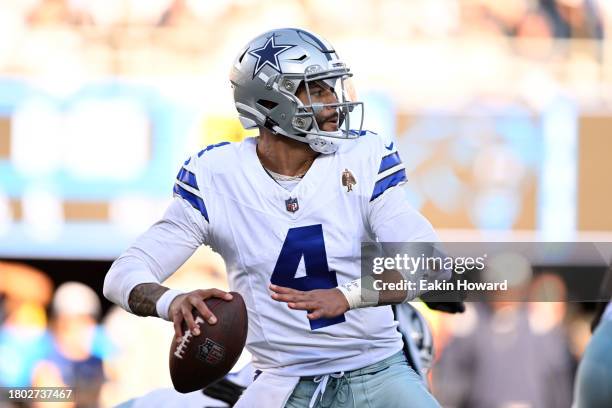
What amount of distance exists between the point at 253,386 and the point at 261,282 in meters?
0.27

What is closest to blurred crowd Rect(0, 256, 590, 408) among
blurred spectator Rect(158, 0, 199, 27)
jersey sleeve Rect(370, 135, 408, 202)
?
blurred spectator Rect(158, 0, 199, 27)

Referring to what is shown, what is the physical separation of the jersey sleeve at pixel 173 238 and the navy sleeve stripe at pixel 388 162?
0.49 metres

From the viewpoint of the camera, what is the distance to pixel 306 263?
3273mm

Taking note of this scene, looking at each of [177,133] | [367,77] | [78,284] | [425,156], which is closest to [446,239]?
[425,156]

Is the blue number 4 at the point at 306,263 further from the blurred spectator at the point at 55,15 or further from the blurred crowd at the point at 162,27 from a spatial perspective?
the blurred spectator at the point at 55,15

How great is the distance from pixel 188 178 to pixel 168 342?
2.81 m

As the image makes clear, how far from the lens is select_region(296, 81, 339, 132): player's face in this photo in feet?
11.3

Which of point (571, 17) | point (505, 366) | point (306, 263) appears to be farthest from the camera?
point (505, 366)

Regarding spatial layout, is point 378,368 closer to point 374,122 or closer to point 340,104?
point 340,104

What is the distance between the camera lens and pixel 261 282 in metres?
3.31

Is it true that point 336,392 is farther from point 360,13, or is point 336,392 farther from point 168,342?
point 360,13

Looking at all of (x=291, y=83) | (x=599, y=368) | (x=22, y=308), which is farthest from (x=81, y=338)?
(x=291, y=83)

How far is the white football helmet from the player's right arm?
0.30 metres

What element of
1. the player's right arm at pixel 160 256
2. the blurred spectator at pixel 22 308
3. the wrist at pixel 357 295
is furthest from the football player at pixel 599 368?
the blurred spectator at pixel 22 308
